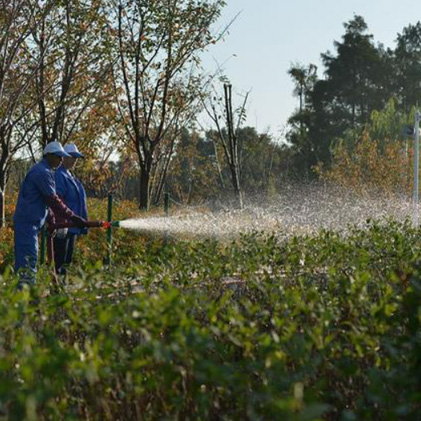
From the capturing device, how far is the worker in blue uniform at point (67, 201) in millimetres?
8680

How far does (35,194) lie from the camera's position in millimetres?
7535

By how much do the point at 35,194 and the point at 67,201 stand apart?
1357 mm

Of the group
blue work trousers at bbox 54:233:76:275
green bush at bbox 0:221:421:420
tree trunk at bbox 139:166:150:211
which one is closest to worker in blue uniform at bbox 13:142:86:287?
blue work trousers at bbox 54:233:76:275

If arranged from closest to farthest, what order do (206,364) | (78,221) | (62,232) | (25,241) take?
(206,364) → (25,241) → (78,221) → (62,232)

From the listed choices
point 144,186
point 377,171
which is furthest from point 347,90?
point 144,186

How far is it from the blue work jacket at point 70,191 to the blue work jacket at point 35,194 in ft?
3.84

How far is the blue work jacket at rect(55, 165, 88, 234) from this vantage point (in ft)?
28.9

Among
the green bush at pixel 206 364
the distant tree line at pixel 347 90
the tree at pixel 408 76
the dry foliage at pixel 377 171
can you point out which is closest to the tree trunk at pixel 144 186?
the dry foliage at pixel 377 171

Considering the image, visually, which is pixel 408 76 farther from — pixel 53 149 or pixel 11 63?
pixel 53 149

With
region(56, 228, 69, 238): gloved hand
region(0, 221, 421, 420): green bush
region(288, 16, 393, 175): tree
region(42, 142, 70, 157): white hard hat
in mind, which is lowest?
region(0, 221, 421, 420): green bush

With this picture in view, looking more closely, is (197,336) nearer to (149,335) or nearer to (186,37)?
(149,335)

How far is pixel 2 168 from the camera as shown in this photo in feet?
44.6

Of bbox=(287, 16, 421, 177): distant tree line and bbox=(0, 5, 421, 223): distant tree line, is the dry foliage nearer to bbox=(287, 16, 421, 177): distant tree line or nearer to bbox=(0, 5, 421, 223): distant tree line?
bbox=(0, 5, 421, 223): distant tree line

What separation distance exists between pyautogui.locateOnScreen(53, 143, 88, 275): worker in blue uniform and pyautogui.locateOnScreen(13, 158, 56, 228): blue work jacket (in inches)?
41.3
